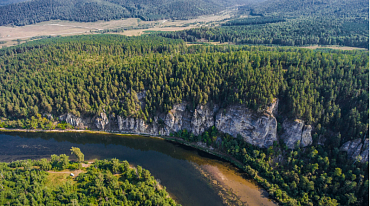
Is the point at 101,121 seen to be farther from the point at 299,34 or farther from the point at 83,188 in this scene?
the point at 299,34

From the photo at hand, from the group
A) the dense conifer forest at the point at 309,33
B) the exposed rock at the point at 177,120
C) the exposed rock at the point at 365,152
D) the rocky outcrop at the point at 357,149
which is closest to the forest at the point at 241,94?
the rocky outcrop at the point at 357,149

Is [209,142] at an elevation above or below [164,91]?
below

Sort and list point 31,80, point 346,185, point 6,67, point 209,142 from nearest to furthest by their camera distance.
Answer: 1. point 346,185
2. point 209,142
3. point 31,80
4. point 6,67

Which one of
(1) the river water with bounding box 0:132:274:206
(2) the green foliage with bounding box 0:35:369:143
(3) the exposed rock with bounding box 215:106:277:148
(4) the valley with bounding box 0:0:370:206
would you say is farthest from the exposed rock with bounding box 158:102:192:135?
(3) the exposed rock with bounding box 215:106:277:148

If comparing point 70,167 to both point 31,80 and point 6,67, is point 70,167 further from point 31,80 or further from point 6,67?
point 6,67

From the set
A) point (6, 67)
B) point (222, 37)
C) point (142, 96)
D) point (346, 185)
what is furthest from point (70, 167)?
point (222, 37)

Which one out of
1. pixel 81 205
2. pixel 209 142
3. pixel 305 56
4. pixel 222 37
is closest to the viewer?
pixel 81 205

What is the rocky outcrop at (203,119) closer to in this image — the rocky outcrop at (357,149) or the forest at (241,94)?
the forest at (241,94)

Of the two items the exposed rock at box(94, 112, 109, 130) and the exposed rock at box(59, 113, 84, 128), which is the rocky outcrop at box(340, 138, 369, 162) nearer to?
the exposed rock at box(94, 112, 109, 130)
